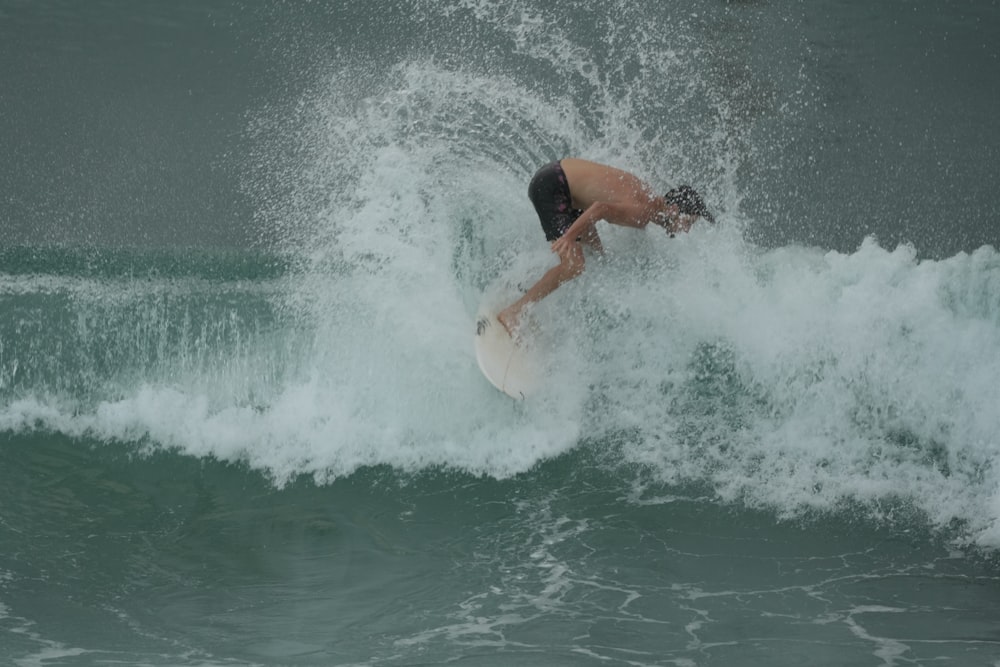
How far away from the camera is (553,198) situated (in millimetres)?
4719

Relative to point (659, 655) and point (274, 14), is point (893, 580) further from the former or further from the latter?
point (274, 14)

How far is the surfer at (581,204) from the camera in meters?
4.66

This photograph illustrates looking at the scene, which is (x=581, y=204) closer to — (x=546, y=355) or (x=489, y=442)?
(x=546, y=355)

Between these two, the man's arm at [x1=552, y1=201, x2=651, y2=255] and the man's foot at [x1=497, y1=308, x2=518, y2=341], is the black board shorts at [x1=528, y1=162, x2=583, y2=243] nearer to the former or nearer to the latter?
the man's arm at [x1=552, y1=201, x2=651, y2=255]

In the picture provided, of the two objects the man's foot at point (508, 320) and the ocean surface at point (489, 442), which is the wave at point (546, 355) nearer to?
the ocean surface at point (489, 442)

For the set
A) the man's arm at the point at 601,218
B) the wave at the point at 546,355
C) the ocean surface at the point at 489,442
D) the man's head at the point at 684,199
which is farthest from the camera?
the wave at the point at 546,355

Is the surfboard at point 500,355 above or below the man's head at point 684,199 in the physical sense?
below

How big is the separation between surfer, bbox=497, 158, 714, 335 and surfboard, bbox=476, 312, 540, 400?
221 millimetres

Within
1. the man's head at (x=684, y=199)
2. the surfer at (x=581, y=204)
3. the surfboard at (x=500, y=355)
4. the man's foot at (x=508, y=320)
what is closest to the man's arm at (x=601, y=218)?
the surfer at (x=581, y=204)

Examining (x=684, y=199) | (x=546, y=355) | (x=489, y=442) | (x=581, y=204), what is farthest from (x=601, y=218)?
(x=489, y=442)

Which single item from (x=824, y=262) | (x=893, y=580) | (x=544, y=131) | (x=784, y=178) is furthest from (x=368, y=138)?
(x=784, y=178)

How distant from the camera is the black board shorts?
15.3 ft

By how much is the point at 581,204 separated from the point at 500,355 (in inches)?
33.0

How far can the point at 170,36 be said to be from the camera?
1245cm
